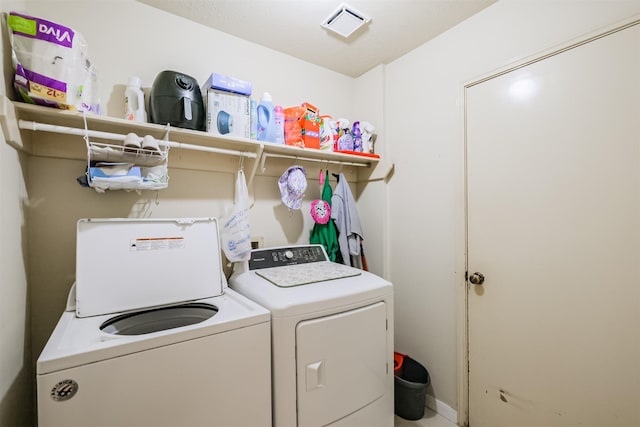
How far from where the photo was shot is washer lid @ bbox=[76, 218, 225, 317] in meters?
1.31

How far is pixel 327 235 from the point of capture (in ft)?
7.39

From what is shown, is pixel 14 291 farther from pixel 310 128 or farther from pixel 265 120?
pixel 310 128

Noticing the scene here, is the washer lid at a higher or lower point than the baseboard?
higher

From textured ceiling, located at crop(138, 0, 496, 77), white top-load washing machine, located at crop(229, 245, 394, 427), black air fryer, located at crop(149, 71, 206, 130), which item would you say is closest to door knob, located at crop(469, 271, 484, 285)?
white top-load washing machine, located at crop(229, 245, 394, 427)

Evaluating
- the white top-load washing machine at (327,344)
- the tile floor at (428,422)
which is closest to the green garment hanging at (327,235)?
the white top-load washing machine at (327,344)

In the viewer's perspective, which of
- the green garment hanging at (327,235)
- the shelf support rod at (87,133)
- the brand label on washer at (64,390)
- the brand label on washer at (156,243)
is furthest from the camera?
the green garment hanging at (327,235)

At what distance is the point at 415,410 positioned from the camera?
6.12ft

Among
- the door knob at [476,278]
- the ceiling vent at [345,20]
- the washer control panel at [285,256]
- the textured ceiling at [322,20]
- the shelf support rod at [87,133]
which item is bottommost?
the door knob at [476,278]

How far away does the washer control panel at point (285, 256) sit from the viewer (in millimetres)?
1856

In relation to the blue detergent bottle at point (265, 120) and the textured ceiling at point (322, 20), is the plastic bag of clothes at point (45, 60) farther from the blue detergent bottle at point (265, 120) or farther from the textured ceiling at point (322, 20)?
the blue detergent bottle at point (265, 120)

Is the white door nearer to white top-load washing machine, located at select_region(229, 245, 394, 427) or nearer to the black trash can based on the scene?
the black trash can

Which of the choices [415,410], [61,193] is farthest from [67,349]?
[415,410]

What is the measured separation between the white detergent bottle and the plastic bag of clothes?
25cm

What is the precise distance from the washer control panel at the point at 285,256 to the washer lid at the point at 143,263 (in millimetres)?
292
